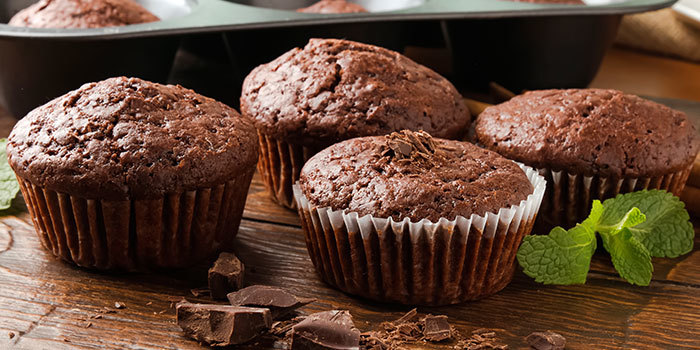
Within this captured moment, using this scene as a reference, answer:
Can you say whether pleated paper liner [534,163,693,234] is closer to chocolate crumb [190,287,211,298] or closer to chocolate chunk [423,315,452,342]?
chocolate chunk [423,315,452,342]

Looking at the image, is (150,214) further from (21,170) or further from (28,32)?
(28,32)

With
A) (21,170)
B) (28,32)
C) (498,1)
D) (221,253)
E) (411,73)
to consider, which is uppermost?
(498,1)

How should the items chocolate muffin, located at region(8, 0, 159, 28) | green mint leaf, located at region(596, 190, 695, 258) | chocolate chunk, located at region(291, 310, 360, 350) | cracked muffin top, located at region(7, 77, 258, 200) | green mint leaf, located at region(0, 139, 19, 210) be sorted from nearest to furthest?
chocolate chunk, located at region(291, 310, 360, 350), cracked muffin top, located at region(7, 77, 258, 200), green mint leaf, located at region(596, 190, 695, 258), green mint leaf, located at region(0, 139, 19, 210), chocolate muffin, located at region(8, 0, 159, 28)

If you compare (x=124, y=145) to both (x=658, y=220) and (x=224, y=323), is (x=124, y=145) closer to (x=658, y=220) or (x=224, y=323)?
(x=224, y=323)

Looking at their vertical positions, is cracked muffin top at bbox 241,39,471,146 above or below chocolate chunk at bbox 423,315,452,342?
above

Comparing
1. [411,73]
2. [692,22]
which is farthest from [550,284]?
[692,22]

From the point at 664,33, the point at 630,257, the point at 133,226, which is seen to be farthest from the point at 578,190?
the point at 664,33

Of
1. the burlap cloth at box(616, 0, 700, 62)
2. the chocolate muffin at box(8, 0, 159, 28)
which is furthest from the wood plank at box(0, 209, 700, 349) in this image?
the burlap cloth at box(616, 0, 700, 62)
